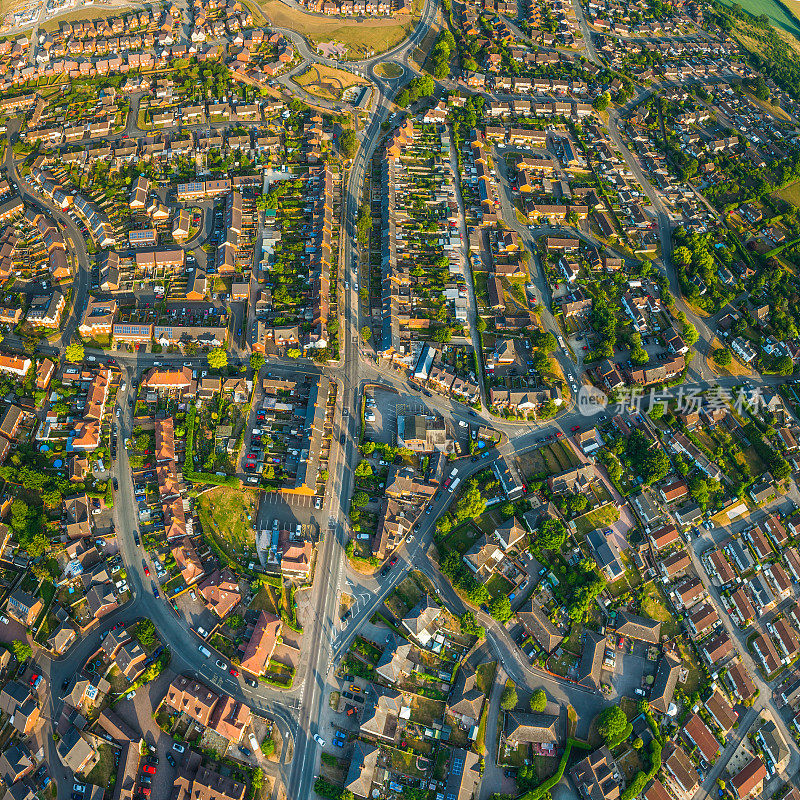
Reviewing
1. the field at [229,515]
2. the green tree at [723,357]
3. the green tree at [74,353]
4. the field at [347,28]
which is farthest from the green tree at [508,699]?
the field at [347,28]

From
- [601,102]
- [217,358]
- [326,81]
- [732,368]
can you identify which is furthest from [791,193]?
[217,358]

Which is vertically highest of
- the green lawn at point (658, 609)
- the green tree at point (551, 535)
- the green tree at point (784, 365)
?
the green tree at point (784, 365)

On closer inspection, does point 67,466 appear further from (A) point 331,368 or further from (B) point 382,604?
(B) point 382,604

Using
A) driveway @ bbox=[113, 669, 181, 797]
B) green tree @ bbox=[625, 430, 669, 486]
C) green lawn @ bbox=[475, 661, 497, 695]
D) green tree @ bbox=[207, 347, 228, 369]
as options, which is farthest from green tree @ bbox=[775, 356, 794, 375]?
driveway @ bbox=[113, 669, 181, 797]

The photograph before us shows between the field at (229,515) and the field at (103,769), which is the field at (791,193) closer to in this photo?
the field at (229,515)

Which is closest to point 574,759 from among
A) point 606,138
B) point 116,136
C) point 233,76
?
point 606,138

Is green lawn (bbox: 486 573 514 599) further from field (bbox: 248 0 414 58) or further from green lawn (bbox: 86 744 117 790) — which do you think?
field (bbox: 248 0 414 58)

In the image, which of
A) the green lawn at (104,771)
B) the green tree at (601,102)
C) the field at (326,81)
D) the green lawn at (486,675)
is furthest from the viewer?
the green tree at (601,102)
